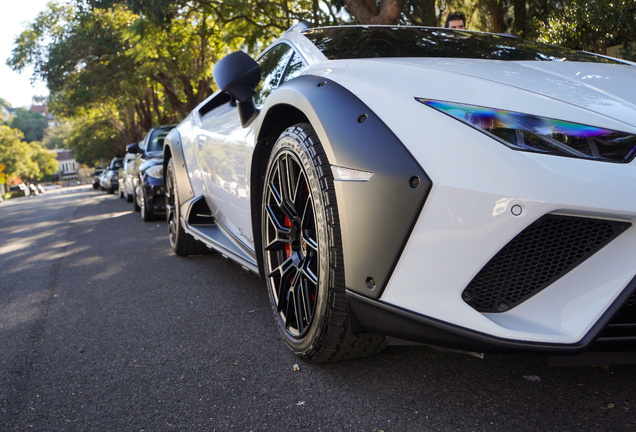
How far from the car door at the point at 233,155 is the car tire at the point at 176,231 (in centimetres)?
92

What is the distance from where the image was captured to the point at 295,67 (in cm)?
286

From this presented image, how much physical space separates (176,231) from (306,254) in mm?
2812

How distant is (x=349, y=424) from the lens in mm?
1862

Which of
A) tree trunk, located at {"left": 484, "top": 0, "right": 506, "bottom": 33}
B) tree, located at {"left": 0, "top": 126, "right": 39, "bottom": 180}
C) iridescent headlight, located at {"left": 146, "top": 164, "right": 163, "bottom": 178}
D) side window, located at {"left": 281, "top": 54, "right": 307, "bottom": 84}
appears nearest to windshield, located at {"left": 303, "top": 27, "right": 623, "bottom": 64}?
side window, located at {"left": 281, "top": 54, "right": 307, "bottom": 84}

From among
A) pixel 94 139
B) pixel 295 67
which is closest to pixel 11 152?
pixel 94 139

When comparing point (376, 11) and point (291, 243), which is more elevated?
point (376, 11)

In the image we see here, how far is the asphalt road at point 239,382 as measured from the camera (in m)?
1.89

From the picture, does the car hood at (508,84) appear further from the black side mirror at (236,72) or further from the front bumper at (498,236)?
the black side mirror at (236,72)

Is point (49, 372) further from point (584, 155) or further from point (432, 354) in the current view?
point (584, 155)

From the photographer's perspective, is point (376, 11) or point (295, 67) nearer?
point (295, 67)

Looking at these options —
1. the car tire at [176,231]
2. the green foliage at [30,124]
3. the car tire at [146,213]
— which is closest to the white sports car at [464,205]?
the car tire at [176,231]

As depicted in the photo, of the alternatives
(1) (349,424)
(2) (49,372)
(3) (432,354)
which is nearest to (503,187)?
(1) (349,424)

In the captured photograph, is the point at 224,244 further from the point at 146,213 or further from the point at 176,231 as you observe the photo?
the point at 146,213

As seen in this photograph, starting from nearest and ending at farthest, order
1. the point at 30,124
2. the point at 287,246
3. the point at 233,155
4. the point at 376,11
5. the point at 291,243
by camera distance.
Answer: the point at 291,243 → the point at 287,246 → the point at 233,155 → the point at 376,11 → the point at 30,124
